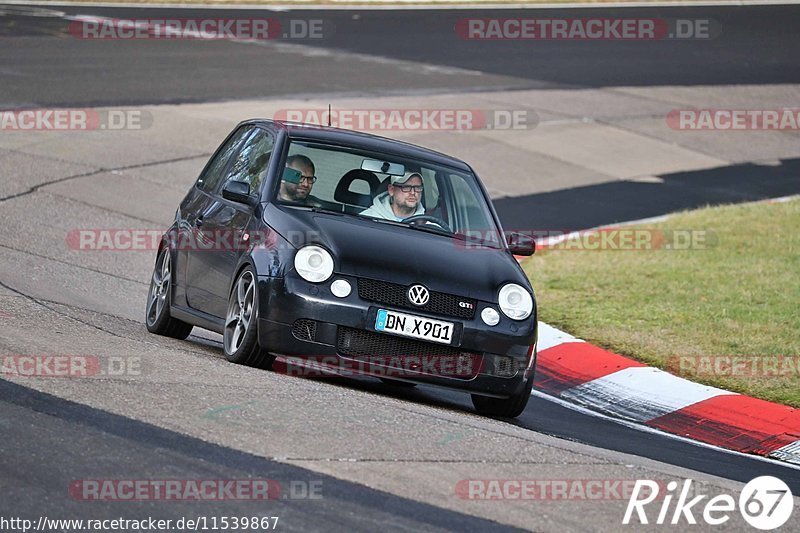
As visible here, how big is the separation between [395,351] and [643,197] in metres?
11.0

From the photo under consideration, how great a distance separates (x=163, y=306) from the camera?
10.0 metres

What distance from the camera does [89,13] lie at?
29266mm

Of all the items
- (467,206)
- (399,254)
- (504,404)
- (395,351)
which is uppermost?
(467,206)

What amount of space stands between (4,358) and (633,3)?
100 feet

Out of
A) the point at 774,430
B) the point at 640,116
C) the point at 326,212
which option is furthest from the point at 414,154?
the point at 640,116

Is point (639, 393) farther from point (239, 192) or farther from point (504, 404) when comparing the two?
point (239, 192)

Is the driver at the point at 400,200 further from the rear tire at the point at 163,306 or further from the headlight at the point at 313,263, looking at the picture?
the rear tire at the point at 163,306

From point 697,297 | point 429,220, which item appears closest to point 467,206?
point 429,220

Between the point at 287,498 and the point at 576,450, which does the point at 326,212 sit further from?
the point at 287,498

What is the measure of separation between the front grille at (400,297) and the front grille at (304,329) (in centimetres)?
32

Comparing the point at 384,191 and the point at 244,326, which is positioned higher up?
the point at 384,191

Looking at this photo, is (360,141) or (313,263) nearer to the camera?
(313,263)

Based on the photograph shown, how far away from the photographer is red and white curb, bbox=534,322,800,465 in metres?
9.03

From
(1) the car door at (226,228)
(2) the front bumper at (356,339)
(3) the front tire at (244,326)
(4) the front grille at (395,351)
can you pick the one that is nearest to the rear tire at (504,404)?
(2) the front bumper at (356,339)
